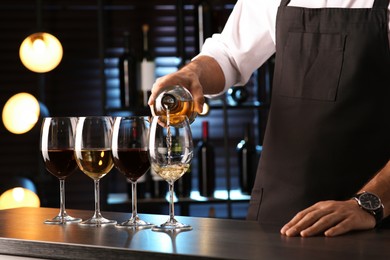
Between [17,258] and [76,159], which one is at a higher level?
[76,159]

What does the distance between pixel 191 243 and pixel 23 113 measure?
2.82m

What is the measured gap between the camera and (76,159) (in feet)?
5.88

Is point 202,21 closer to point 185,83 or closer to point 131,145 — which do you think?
point 185,83

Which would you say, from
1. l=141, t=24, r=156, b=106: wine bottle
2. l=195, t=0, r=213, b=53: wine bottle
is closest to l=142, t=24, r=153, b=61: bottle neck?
l=141, t=24, r=156, b=106: wine bottle

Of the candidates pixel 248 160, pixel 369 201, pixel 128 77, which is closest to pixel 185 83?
pixel 369 201

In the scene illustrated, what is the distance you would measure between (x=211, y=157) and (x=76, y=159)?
263 centimetres

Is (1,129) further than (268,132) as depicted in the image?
Yes

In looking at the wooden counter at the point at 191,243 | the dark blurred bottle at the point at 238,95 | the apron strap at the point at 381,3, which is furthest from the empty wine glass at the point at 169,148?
the dark blurred bottle at the point at 238,95

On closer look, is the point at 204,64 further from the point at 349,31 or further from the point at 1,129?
the point at 1,129

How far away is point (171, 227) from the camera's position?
65.7 inches

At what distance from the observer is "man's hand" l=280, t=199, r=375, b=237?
1.55m

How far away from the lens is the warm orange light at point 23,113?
162 inches

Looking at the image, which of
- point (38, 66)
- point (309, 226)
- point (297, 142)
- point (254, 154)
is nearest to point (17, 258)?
point (309, 226)

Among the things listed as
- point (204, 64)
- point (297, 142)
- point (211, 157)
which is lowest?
point (211, 157)
